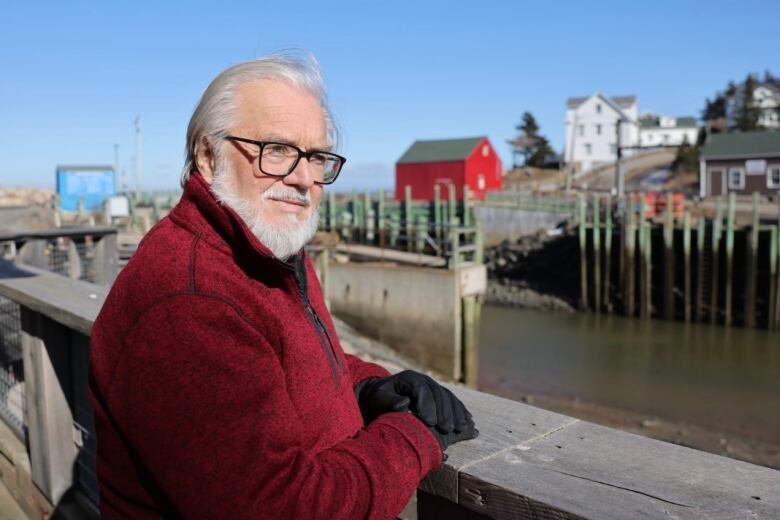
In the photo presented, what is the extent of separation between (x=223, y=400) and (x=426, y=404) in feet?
1.84

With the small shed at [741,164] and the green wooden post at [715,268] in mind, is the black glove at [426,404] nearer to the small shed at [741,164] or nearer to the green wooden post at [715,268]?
the green wooden post at [715,268]

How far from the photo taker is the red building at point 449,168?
41.2 m

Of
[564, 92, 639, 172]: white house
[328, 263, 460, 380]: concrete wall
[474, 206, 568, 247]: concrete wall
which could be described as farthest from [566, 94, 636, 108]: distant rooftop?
[328, 263, 460, 380]: concrete wall

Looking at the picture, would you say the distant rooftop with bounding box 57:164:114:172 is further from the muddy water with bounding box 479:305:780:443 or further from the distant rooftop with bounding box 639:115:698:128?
the distant rooftop with bounding box 639:115:698:128

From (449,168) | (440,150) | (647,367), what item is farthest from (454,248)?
(440,150)

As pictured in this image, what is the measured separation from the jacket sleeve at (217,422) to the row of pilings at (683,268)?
22.8m

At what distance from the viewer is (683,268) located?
79.2ft

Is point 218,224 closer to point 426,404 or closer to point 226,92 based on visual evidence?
point 226,92

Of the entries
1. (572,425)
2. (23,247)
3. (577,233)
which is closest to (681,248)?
(577,233)

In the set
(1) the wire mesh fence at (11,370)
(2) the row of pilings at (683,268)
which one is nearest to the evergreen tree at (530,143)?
(2) the row of pilings at (683,268)

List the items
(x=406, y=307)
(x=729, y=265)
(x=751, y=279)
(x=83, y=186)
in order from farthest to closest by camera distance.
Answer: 1. (x=83, y=186)
2. (x=729, y=265)
3. (x=751, y=279)
4. (x=406, y=307)

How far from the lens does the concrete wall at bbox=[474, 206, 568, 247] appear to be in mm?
30688

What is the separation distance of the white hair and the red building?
39036 mm

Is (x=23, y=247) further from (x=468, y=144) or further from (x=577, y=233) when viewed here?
(x=468, y=144)
